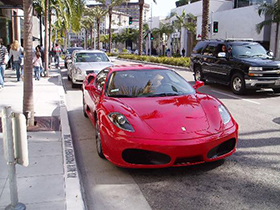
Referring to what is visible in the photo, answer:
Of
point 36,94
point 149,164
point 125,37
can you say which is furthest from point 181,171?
point 125,37

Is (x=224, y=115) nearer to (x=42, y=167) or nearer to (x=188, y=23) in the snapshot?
(x=42, y=167)

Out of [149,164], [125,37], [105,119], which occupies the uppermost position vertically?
[125,37]

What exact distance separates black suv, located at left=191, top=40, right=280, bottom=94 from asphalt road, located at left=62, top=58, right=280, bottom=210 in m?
5.25

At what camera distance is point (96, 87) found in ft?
21.7

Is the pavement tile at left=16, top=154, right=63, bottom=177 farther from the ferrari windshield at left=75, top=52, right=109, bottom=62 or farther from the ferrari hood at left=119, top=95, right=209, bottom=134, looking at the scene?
the ferrari windshield at left=75, top=52, right=109, bottom=62

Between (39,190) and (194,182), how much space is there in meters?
1.96

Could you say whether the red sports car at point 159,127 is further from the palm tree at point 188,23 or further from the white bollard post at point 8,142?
the palm tree at point 188,23

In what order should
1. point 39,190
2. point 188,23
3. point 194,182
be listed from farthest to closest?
point 188,23 → point 194,182 → point 39,190

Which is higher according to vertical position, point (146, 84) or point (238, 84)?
point (146, 84)

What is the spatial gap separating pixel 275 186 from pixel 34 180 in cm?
306

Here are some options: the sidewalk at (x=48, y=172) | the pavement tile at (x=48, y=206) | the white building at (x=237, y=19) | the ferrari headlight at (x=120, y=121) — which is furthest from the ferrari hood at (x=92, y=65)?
the white building at (x=237, y=19)

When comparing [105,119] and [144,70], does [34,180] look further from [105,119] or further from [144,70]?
[144,70]

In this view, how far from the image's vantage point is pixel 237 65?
11.8 metres

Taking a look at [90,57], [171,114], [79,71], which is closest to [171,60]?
[90,57]
